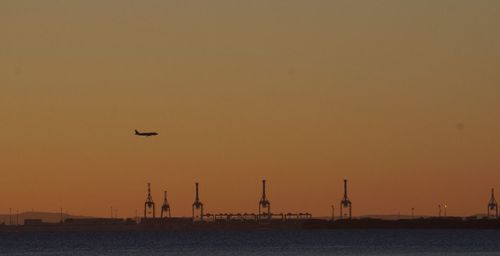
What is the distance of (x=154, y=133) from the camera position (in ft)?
648

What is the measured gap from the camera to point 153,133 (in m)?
197

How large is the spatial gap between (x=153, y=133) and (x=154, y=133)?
277 millimetres
